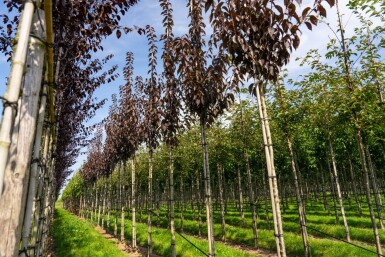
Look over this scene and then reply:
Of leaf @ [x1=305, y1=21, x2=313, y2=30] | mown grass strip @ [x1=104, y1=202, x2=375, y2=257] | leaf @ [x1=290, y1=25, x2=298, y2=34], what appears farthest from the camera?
mown grass strip @ [x1=104, y1=202, x2=375, y2=257]

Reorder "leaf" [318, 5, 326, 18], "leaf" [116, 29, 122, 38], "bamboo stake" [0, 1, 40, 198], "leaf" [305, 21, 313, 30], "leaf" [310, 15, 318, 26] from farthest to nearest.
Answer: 1. "leaf" [116, 29, 122, 38]
2. "leaf" [305, 21, 313, 30]
3. "leaf" [310, 15, 318, 26]
4. "leaf" [318, 5, 326, 18]
5. "bamboo stake" [0, 1, 40, 198]

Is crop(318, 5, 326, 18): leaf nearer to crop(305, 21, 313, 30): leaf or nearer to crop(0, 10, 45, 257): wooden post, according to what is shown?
crop(305, 21, 313, 30): leaf

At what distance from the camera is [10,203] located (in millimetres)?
1956

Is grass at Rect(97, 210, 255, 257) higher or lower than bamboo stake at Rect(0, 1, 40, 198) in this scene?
lower

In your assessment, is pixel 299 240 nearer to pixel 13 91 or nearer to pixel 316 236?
pixel 316 236

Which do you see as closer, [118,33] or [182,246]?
[118,33]

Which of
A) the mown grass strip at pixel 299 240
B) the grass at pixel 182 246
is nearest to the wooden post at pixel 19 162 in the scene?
the grass at pixel 182 246

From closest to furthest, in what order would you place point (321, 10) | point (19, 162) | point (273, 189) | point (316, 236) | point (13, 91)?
point (13, 91) < point (19, 162) < point (321, 10) < point (273, 189) < point (316, 236)

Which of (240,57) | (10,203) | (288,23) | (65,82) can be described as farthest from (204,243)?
(10,203)

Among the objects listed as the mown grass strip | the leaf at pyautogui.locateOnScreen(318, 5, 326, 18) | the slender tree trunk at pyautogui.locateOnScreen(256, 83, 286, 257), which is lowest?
the mown grass strip

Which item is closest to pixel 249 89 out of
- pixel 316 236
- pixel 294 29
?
pixel 294 29

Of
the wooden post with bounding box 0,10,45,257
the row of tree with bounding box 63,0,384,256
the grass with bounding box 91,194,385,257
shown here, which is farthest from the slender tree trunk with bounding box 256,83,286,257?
the grass with bounding box 91,194,385,257

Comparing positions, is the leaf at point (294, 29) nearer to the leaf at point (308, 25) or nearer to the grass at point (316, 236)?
the leaf at point (308, 25)

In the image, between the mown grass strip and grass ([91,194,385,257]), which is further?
grass ([91,194,385,257])
